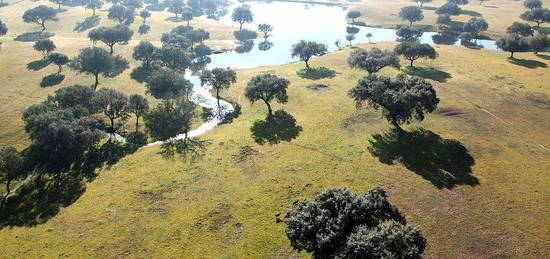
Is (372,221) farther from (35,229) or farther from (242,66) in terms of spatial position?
(242,66)

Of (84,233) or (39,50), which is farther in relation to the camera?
(39,50)

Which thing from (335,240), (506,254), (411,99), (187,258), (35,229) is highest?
(411,99)

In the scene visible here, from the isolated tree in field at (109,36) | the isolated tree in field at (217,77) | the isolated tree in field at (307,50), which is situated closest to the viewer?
the isolated tree in field at (217,77)

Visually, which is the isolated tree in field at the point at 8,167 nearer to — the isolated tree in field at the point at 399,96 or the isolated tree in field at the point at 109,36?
the isolated tree in field at the point at 399,96

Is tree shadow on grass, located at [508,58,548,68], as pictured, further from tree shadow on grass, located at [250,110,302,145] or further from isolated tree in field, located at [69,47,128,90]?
isolated tree in field, located at [69,47,128,90]

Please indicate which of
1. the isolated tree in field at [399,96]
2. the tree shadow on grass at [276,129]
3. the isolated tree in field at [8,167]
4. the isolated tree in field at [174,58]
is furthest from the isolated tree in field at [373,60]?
the isolated tree in field at [8,167]

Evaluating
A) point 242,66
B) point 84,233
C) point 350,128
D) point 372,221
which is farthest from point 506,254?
point 242,66
